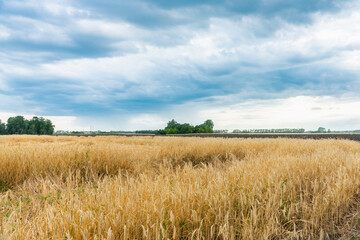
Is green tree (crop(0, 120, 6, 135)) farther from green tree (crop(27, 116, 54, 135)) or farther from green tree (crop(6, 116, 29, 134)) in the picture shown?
green tree (crop(27, 116, 54, 135))

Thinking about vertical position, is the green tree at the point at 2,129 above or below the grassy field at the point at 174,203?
above

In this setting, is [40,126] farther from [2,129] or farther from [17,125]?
[2,129]

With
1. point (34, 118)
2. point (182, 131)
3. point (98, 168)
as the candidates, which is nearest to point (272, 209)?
point (98, 168)

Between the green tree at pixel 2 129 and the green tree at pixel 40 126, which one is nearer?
the green tree at pixel 40 126

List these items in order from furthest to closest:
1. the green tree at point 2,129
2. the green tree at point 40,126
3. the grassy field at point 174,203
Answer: the green tree at point 2,129 → the green tree at point 40,126 → the grassy field at point 174,203

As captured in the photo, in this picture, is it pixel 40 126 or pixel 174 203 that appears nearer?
pixel 174 203

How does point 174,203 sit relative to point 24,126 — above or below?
below

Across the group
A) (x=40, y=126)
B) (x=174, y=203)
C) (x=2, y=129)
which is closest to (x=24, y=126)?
(x=40, y=126)

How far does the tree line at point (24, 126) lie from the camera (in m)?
96.9

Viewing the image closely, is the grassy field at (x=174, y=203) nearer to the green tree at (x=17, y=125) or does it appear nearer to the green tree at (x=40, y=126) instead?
the green tree at (x=40, y=126)

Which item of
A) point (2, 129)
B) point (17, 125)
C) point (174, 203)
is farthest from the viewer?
point (2, 129)

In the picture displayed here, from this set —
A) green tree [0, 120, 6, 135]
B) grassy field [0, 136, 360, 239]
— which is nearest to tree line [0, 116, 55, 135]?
green tree [0, 120, 6, 135]

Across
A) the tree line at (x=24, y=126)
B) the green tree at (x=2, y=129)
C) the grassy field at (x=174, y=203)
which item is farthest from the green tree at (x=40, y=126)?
the grassy field at (x=174, y=203)

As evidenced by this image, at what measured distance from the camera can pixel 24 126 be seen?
97.7m
